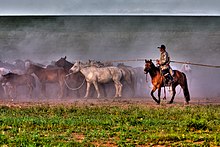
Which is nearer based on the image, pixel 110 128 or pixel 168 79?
pixel 110 128

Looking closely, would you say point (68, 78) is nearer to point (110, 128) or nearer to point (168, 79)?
point (168, 79)

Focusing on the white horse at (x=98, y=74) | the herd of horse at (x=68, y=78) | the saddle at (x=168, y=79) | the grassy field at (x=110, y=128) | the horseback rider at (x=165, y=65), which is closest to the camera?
the grassy field at (x=110, y=128)

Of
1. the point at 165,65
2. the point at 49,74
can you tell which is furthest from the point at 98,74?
the point at 165,65

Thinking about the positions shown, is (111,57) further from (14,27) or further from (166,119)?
(166,119)

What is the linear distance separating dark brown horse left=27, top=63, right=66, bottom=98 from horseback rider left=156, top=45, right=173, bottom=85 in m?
5.42

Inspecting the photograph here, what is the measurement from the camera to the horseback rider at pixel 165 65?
18.5 metres

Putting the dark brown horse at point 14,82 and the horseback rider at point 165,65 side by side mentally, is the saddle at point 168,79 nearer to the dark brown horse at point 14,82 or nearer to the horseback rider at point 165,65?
the horseback rider at point 165,65

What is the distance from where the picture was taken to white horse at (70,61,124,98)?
22438 millimetres

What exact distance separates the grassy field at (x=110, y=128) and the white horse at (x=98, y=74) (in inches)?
269

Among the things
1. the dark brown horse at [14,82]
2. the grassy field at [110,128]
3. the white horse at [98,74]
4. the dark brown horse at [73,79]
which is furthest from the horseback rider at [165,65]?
the dark brown horse at [14,82]

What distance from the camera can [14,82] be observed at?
22.0 metres

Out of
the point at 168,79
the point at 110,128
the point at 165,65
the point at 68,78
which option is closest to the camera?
the point at 110,128

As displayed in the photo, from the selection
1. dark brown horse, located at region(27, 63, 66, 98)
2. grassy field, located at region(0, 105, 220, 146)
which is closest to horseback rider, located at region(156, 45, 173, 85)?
grassy field, located at region(0, 105, 220, 146)

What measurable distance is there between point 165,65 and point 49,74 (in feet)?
19.8
